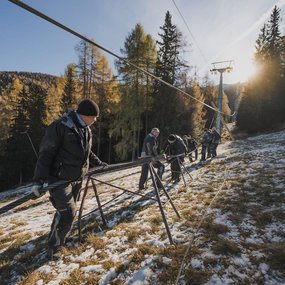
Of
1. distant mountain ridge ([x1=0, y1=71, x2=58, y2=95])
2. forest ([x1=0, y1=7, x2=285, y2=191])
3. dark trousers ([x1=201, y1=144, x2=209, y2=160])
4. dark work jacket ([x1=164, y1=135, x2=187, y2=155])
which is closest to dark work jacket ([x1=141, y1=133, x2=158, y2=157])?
dark work jacket ([x1=164, y1=135, x2=187, y2=155])

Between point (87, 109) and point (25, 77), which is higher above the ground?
point (25, 77)

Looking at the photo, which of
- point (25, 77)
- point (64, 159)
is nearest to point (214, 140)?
point (64, 159)

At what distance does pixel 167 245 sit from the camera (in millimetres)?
4289

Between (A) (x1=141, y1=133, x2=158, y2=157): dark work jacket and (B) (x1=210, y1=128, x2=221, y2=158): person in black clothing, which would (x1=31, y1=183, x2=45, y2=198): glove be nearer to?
(A) (x1=141, y1=133, x2=158, y2=157): dark work jacket

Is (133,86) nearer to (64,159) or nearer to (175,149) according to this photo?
(175,149)

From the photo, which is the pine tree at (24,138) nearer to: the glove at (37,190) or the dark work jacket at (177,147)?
the dark work jacket at (177,147)

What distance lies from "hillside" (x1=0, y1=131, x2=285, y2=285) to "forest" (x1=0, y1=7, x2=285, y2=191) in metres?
16.6

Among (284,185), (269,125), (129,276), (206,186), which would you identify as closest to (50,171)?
(129,276)

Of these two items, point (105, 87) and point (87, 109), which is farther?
point (105, 87)

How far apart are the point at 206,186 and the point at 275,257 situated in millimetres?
4898

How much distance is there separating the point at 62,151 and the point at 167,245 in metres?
2.55

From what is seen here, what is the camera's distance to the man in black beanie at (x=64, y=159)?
3.63m

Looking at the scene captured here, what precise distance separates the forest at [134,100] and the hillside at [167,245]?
54.6ft

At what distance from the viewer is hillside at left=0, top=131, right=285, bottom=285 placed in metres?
3.47
